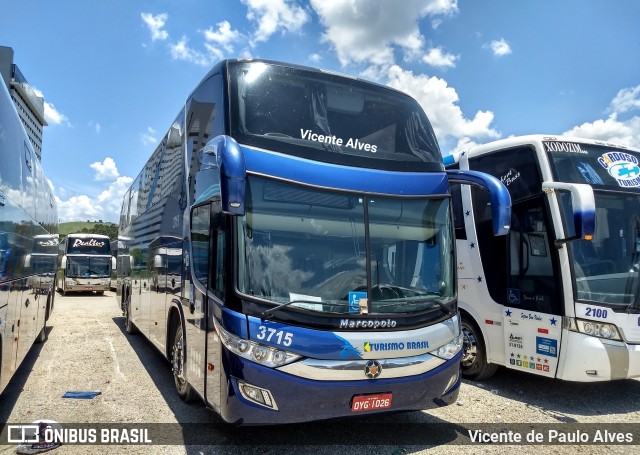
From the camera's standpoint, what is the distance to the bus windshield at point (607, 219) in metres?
5.95

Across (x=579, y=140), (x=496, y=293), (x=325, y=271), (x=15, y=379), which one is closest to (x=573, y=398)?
(x=496, y=293)

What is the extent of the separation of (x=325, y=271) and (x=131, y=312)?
8006 millimetres

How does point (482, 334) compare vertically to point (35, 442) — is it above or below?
above

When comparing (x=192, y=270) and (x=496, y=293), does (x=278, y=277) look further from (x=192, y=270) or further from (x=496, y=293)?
(x=496, y=293)

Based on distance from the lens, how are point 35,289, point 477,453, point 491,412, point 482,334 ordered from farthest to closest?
point 35,289 → point 482,334 → point 491,412 → point 477,453

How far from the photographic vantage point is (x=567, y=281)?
5.91 meters

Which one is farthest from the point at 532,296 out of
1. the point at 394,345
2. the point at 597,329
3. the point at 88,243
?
the point at 88,243

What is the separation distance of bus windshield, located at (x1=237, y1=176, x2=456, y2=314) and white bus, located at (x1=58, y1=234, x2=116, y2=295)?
2521 centimetres

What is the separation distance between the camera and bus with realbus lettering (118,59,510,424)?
154 inches

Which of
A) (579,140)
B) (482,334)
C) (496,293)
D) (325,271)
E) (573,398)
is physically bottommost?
(573,398)

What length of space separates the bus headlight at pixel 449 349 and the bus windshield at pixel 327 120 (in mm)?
1801

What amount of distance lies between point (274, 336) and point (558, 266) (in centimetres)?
404

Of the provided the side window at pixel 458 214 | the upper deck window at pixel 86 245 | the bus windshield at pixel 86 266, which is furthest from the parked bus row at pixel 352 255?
the upper deck window at pixel 86 245

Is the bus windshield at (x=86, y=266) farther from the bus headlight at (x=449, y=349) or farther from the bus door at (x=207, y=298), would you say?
the bus headlight at (x=449, y=349)
